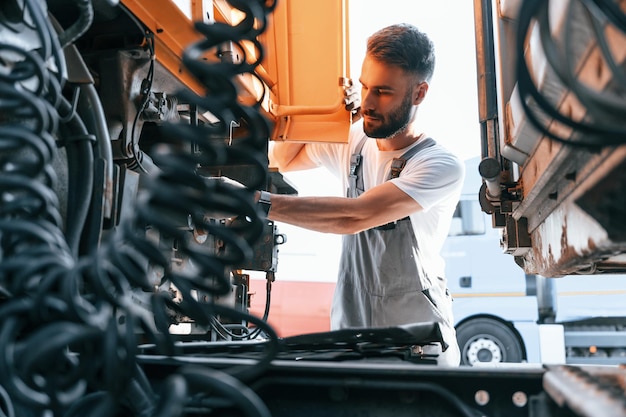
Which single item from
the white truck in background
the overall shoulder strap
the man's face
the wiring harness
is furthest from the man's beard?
the white truck in background

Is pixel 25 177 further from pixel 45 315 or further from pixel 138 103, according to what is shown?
pixel 138 103

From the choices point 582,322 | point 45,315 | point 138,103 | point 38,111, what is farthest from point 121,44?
point 582,322

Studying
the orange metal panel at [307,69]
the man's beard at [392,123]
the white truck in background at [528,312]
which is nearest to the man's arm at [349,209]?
the man's beard at [392,123]

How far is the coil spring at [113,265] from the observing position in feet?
2.42

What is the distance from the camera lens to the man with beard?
8.25ft

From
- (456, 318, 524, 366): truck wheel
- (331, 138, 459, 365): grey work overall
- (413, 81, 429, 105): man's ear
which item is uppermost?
(413, 81, 429, 105): man's ear

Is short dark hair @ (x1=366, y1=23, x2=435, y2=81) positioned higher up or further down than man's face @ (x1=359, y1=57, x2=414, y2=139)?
higher up

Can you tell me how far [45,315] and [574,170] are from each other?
3.46 feet

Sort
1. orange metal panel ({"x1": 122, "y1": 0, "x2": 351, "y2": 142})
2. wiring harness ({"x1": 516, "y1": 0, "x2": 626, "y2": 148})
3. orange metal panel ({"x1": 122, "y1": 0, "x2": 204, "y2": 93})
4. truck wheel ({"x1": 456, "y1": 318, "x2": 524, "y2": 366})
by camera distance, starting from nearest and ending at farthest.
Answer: wiring harness ({"x1": 516, "y1": 0, "x2": 626, "y2": 148})
orange metal panel ({"x1": 122, "y1": 0, "x2": 204, "y2": 93})
orange metal panel ({"x1": 122, "y1": 0, "x2": 351, "y2": 142})
truck wheel ({"x1": 456, "y1": 318, "x2": 524, "y2": 366})

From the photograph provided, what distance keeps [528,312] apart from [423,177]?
18.3 feet

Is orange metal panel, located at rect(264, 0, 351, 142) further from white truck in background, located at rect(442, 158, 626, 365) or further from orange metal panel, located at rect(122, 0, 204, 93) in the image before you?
white truck in background, located at rect(442, 158, 626, 365)

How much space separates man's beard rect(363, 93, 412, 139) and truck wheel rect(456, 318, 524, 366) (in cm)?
537

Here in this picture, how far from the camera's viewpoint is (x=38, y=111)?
0.96 meters

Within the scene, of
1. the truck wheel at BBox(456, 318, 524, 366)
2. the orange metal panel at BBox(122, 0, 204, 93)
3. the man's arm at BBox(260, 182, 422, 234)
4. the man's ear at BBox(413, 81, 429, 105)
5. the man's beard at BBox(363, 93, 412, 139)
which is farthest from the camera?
the truck wheel at BBox(456, 318, 524, 366)
